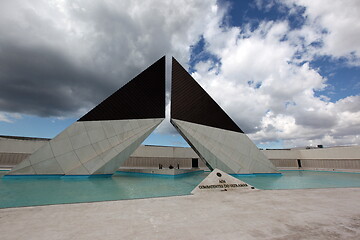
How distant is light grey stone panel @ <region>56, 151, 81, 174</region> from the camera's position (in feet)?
46.6

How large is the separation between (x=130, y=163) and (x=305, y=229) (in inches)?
1172

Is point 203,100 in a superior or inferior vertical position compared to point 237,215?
superior

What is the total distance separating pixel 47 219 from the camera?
3.77 meters

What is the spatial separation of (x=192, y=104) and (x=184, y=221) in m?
15.9

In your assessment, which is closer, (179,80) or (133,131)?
(133,131)

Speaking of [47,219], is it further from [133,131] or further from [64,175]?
[133,131]

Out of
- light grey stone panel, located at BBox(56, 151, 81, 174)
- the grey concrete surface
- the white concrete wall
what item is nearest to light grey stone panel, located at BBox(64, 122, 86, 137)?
light grey stone panel, located at BBox(56, 151, 81, 174)

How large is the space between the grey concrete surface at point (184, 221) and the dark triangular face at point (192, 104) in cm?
1343

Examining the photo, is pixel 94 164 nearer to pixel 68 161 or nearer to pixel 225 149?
pixel 68 161

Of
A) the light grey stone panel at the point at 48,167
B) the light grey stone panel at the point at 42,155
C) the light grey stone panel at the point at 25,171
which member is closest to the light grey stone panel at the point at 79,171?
the light grey stone panel at the point at 48,167

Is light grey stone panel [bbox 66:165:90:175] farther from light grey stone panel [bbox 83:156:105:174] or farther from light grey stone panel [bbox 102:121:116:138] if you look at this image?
light grey stone panel [bbox 102:121:116:138]

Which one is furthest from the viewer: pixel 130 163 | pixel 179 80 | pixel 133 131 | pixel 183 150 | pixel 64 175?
pixel 183 150

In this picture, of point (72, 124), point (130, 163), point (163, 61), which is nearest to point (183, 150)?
point (130, 163)

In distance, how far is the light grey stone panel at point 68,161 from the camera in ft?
46.6
